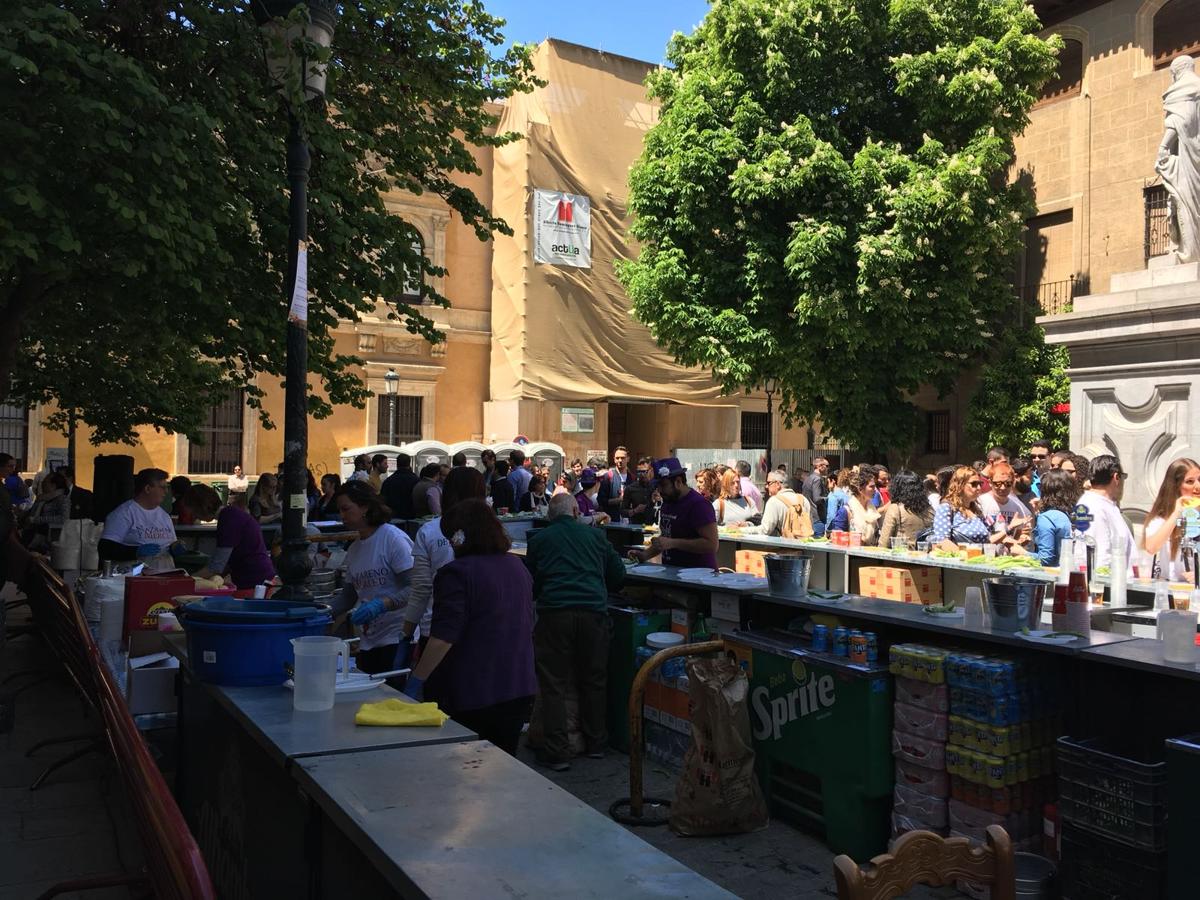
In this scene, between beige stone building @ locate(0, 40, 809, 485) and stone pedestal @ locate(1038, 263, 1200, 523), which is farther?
beige stone building @ locate(0, 40, 809, 485)

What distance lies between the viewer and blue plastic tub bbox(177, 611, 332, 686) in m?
3.96

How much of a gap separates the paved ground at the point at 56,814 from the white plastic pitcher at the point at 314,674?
205cm

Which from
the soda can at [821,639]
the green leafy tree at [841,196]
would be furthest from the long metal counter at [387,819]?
the green leafy tree at [841,196]

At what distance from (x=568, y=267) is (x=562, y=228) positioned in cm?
119

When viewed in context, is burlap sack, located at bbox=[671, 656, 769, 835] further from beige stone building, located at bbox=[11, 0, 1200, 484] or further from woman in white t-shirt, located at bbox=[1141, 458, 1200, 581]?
beige stone building, located at bbox=[11, 0, 1200, 484]

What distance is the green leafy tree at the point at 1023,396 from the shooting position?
75.2ft

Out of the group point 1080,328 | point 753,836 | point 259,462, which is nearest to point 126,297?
point 753,836

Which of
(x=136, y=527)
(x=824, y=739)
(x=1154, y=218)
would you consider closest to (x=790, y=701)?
(x=824, y=739)

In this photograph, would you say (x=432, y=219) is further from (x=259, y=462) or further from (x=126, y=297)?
(x=126, y=297)

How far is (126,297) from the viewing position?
980cm

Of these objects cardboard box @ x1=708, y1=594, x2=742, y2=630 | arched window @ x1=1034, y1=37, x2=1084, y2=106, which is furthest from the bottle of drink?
arched window @ x1=1034, y1=37, x2=1084, y2=106

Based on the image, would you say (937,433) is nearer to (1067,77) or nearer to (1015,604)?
(1067,77)

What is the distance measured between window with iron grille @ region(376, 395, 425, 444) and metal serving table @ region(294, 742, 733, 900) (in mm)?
27550

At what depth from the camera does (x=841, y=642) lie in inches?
221
